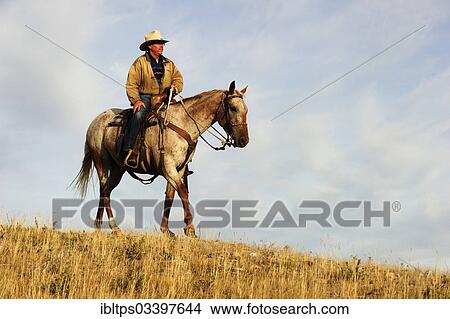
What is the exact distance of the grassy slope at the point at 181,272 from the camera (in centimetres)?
1006

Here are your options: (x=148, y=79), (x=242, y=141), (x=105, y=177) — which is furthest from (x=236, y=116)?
(x=105, y=177)

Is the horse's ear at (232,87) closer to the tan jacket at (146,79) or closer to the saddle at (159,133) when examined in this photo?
the saddle at (159,133)

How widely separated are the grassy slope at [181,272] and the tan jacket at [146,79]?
12.9 feet

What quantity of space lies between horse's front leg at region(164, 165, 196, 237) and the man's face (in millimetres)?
3068

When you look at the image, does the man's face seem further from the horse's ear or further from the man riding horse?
the horse's ear

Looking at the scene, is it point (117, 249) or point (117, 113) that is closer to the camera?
point (117, 249)

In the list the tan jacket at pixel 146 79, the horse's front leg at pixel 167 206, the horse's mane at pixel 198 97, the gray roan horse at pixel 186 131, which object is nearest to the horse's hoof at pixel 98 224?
the gray roan horse at pixel 186 131

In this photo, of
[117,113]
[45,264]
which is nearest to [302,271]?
[45,264]

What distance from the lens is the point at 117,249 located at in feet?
41.9

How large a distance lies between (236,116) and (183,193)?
2143 millimetres

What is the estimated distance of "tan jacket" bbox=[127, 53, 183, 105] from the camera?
628 inches

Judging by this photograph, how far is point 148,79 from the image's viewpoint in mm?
16078
